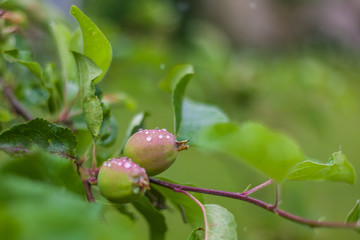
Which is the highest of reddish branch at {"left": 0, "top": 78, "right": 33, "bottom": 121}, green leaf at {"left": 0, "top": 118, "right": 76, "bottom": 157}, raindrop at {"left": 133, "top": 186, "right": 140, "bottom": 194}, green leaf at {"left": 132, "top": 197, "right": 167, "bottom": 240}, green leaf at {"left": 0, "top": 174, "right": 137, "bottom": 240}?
green leaf at {"left": 0, "top": 174, "right": 137, "bottom": 240}

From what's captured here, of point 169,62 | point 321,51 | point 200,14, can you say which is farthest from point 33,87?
point 200,14

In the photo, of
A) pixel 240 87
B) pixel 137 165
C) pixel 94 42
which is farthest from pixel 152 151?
pixel 240 87

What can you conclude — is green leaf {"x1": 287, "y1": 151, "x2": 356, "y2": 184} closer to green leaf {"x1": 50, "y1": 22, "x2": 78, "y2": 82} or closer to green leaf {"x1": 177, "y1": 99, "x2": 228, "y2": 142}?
green leaf {"x1": 177, "y1": 99, "x2": 228, "y2": 142}

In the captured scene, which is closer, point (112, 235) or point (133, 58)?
point (112, 235)

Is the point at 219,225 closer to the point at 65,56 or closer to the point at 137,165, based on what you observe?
the point at 137,165

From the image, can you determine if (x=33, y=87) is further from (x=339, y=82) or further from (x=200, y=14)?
(x=200, y=14)

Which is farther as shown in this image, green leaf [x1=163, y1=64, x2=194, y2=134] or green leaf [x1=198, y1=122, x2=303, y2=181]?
green leaf [x1=163, y1=64, x2=194, y2=134]

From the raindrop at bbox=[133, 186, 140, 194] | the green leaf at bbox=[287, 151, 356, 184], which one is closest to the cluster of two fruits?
the raindrop at bbox=[133, 186, 140, 194]

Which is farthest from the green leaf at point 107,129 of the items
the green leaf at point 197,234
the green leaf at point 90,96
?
the green leaf at point 197,234
